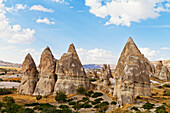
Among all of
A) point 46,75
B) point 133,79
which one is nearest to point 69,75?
point 46,75

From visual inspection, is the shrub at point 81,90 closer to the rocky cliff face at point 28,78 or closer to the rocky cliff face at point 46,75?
the rocky cliff face at point 46,75

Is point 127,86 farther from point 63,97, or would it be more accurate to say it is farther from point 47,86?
point 47,86

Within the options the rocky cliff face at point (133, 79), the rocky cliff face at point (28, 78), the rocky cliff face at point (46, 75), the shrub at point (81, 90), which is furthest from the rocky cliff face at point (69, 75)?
the rocky cliff face at point (133, 79)

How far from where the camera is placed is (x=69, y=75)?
146ft

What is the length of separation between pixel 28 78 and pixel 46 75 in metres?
7.06

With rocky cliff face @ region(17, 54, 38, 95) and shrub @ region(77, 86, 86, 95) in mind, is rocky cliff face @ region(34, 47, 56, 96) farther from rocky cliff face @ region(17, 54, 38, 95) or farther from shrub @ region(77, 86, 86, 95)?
shrub @ region(77, 86, 86, 95)

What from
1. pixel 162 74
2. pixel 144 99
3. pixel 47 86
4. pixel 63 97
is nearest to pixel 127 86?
pixel 144 99

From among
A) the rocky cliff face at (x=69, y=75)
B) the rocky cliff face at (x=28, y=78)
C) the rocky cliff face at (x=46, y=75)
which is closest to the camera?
the rocky cliff face at (x=69, y=75)

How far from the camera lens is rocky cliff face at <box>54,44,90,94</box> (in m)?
43.4

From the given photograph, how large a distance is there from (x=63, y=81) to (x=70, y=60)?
7208mm

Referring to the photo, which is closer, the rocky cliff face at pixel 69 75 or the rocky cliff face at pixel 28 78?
the rocky cliff face at pixel 69 75

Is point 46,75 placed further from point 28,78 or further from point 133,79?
point 133,79

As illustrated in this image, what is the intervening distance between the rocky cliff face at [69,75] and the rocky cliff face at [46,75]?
2.24 metres

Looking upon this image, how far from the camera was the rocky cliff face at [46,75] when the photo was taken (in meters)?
44.6
